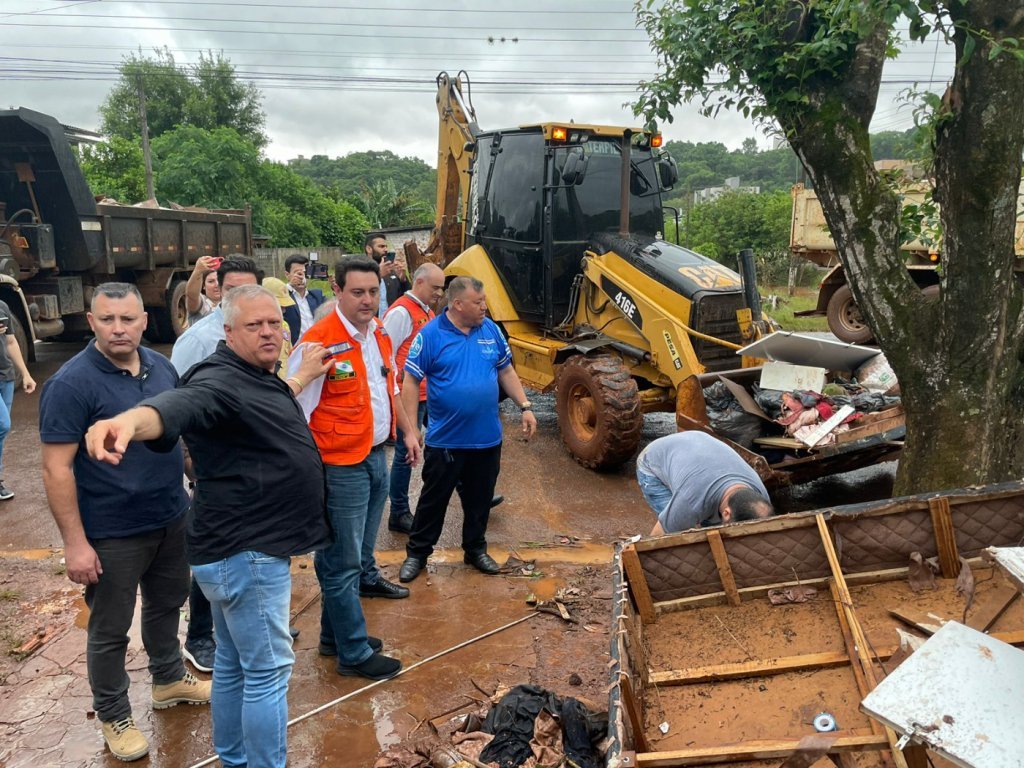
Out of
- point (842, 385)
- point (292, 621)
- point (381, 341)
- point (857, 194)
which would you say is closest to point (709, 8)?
point (857, 194)

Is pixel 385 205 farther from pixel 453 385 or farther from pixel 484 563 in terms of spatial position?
pixel 484 563

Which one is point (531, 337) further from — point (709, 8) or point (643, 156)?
point (709, 8)

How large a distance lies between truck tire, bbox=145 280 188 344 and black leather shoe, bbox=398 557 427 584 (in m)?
8.52

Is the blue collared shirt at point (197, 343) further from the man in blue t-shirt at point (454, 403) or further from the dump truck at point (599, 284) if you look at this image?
the dump truck at point (599, 284)

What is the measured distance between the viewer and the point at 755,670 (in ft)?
9.41

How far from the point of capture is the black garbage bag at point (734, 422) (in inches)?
208

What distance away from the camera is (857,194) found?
3.59 m

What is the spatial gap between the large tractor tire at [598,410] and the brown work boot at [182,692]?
3.58 meters

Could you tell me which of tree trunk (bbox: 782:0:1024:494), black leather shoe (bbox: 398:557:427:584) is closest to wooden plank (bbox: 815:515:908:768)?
tree trunk (bbox: 782:0:1024:494)

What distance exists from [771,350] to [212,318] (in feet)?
13.4

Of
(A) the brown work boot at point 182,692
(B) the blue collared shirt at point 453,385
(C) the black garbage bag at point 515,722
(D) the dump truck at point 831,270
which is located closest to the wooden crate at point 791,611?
(C) the black garbage bag at point 515,722

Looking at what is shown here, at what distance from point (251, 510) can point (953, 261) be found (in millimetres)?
3266

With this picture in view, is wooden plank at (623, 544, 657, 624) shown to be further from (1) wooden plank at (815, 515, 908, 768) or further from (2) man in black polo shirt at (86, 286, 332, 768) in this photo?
(2) man in black polo shirt at (86, 286, 332, 768)

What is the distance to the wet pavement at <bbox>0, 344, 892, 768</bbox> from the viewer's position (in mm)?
3080
